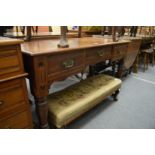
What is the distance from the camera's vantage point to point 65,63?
3.59 feet

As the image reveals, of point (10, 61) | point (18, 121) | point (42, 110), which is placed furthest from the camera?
point (42, 110)

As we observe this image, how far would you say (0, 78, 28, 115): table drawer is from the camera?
2.58 ft

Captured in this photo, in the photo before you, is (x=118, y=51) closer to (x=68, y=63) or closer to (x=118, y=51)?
(x=118, y=51)

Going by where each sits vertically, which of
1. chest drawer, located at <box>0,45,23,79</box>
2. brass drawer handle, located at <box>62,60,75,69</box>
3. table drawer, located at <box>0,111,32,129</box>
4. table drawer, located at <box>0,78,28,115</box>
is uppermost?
chest drawer, located at <box>0,45,23,79</box>

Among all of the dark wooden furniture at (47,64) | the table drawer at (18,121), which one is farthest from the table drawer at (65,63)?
the table drawer at (18,121)

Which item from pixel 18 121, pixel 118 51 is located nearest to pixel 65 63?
pixel 18 121

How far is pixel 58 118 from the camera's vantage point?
1.14 m

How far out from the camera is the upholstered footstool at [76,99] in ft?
3.85

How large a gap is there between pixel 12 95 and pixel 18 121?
0.20 meters

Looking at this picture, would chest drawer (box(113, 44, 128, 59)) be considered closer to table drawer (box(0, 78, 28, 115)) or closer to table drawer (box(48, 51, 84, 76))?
table drawer (box(48, 51, 84, 76))

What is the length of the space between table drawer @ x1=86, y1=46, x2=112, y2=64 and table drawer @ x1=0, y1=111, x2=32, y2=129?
698 millimetres

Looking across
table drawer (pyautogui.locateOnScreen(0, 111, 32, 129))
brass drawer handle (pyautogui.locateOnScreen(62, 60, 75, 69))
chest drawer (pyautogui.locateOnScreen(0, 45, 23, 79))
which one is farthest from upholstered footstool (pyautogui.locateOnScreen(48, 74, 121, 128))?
chest drawer (pyautogui.locateOnScreen(0, 45, 23, 79))
